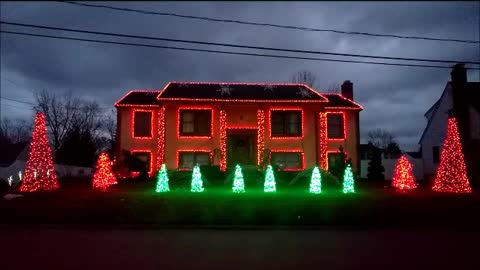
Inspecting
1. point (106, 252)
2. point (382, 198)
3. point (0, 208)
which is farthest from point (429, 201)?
point (0, 208)

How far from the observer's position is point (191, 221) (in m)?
17.5

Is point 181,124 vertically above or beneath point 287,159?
above

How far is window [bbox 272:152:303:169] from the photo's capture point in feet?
95.6

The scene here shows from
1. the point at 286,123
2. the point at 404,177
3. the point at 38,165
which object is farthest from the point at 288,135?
the point at 38,165

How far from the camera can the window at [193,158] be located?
28.7 metres

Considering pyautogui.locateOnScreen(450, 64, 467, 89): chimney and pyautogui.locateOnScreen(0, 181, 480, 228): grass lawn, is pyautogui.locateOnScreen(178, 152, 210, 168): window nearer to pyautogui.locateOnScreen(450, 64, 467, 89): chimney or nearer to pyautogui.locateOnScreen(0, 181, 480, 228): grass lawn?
pyautogui.locateOnScreen(0, 181, 480, 228): grass lawn

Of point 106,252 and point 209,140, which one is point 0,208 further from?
point 209,140

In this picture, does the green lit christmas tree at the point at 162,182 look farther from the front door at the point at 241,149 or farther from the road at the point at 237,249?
the front door at the point at 241,149

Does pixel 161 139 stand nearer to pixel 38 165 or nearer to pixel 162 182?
pixel 162 182

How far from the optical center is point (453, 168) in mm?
20875

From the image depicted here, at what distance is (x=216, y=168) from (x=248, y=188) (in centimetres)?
423

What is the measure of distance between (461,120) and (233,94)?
1545cm

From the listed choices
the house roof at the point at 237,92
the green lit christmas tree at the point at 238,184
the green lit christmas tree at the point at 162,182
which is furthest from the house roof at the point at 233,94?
the green lit christmas tree at the point at 238,184

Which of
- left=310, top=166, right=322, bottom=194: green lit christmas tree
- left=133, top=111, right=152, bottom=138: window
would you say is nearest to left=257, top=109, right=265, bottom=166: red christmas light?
left=133, top=111, right=152, bottom=138: window
